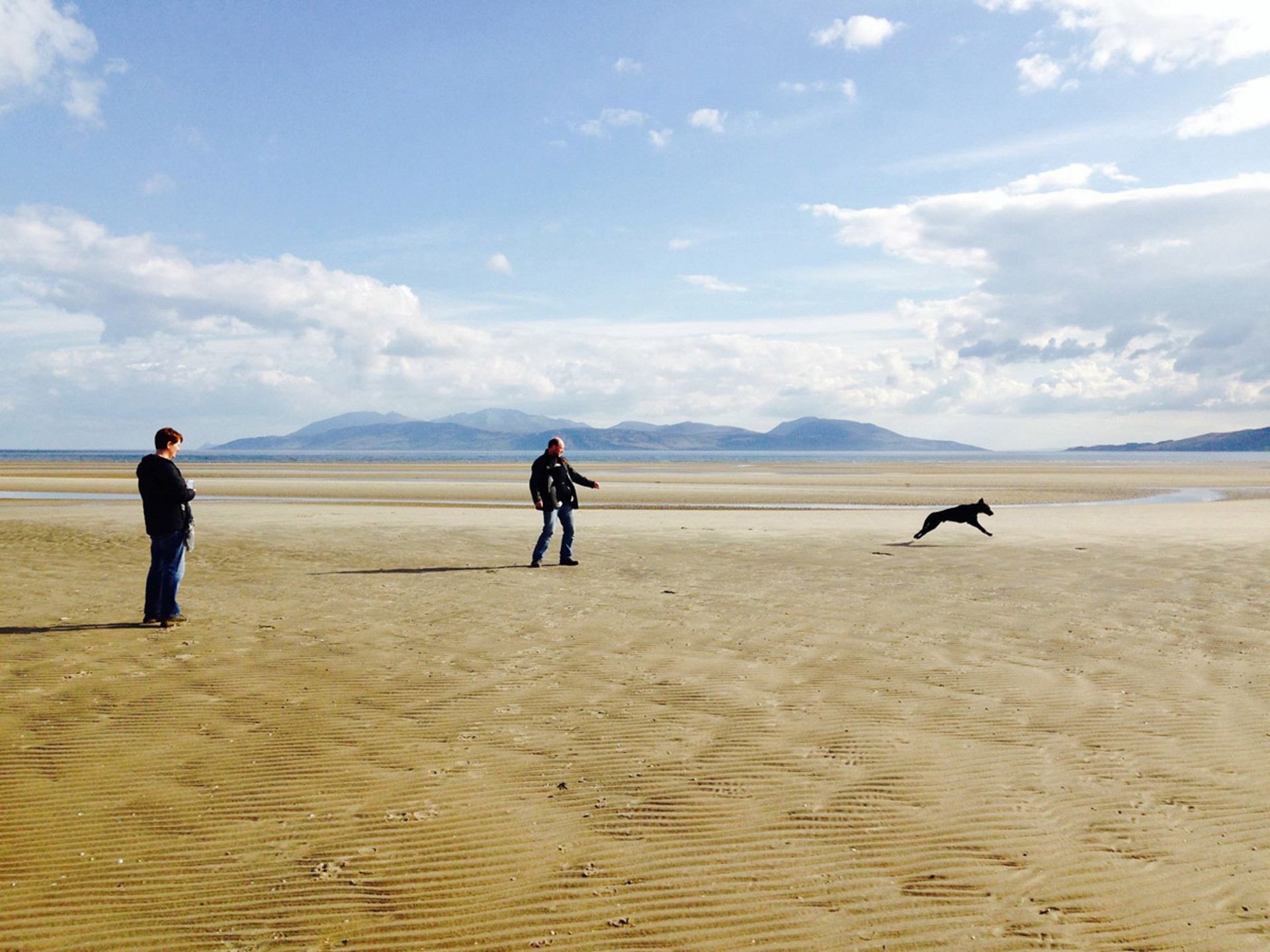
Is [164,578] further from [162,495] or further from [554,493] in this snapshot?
[554,493]

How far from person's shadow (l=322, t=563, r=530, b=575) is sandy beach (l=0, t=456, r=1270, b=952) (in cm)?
71

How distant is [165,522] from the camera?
34.0 feet

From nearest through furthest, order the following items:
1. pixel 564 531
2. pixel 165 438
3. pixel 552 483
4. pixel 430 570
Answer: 1. pixel 165 438
2. pixel 430 570
3. pixel 552 483
4. pixel 564 531

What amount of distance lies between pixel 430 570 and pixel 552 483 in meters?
2.75

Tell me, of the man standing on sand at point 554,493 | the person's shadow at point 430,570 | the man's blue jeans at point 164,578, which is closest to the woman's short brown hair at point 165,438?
the man's blue jeans at point 164,578

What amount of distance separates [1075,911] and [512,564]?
42.6 ft

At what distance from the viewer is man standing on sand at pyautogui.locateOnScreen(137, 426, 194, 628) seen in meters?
10.3

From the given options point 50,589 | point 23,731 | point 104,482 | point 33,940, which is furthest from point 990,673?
point 104,482

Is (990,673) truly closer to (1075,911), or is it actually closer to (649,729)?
(649,729)

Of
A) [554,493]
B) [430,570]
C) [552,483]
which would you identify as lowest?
[430,570]

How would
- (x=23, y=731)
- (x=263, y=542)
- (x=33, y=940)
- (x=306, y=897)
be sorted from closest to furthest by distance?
(x=33, y=940) < (x=306, y=897) < (x=23, y=731) < (x=263, y=542)

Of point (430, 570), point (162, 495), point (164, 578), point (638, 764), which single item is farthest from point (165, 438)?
point (638, 764)

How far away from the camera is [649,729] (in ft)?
22.3

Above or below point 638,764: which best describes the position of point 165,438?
above
